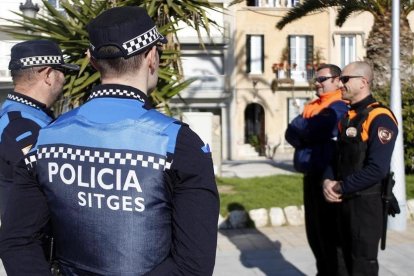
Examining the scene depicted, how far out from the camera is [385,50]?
37.3 ft

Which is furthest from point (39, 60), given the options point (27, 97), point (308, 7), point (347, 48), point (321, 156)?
point (347, 48)

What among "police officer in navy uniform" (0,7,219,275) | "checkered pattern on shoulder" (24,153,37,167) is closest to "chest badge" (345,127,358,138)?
"police officer in navy uniform" (0,7,219,275)

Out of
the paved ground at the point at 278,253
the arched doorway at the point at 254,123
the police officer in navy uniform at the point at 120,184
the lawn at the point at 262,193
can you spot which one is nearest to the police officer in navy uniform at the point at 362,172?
the paved ground at the point at 278,253

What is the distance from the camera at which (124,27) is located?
1725 mm

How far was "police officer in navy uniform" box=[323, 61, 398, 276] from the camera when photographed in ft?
11.8

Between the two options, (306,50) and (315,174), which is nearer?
(315,174)

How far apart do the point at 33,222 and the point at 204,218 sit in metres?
0.57

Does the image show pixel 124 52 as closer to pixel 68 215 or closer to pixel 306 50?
pixel 68 215

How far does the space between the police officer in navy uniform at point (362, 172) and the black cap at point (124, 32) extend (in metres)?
2.21

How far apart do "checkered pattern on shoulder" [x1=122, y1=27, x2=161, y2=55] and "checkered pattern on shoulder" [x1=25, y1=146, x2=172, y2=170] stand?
322mm

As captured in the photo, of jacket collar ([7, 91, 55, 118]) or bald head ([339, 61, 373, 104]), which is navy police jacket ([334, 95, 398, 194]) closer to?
bald head ([339, 61, 373, 104])

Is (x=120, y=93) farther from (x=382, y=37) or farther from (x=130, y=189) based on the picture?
(x=382, y=37)

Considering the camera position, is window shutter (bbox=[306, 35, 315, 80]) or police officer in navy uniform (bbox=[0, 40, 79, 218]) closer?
police officer in navy uniform (bbox=[0, 40, 79, 218])

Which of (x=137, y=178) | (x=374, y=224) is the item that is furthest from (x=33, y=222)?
(x=374, y=224)
